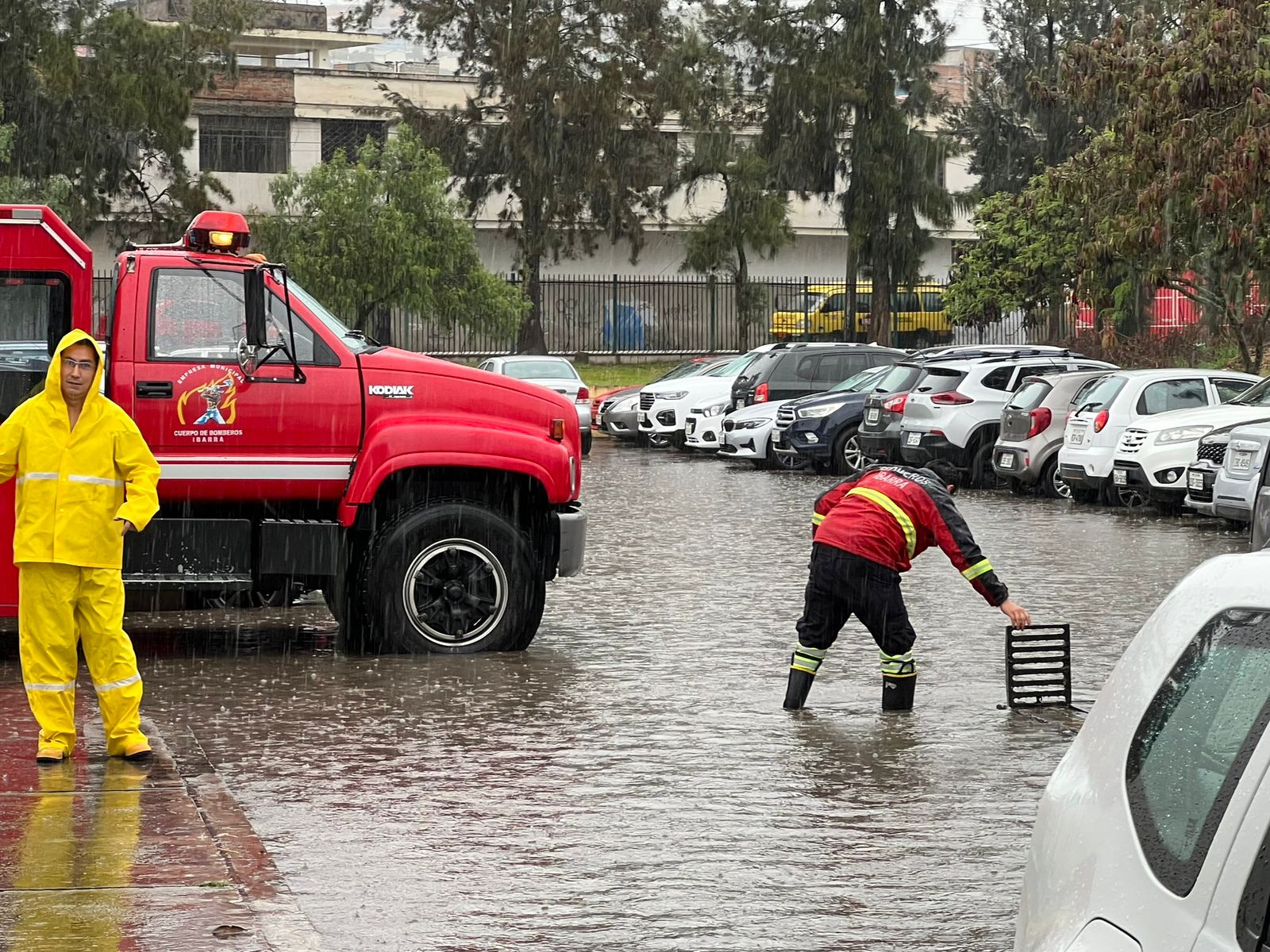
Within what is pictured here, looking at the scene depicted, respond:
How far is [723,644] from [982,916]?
5.98 m

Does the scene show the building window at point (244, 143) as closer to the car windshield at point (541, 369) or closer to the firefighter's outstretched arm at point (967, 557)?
the car windshield at point (541, 369)

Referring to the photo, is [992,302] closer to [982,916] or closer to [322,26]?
[322,26]

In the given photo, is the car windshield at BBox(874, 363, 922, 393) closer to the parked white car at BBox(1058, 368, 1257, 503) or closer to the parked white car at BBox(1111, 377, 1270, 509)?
the parked white car at BBox(1058, 368, 1257, 503)

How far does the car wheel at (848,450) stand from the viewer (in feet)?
94.4

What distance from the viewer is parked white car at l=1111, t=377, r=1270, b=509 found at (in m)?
21.4

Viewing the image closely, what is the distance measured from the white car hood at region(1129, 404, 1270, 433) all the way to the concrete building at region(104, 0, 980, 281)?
116 ft

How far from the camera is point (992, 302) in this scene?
164 feet

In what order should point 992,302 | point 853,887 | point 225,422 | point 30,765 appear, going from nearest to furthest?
point 853,887
point 30,765
point 225,422
point 992,302

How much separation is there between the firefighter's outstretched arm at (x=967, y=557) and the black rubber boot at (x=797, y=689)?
0.94 m

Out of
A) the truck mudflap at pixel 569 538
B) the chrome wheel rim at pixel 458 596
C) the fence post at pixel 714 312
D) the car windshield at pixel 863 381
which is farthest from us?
the fence post at pixel 714 312

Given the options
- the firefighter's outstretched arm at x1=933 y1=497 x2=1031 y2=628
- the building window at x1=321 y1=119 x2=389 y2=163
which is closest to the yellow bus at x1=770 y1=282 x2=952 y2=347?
the building window at x1=321 y1=119 x2=389 y2=163

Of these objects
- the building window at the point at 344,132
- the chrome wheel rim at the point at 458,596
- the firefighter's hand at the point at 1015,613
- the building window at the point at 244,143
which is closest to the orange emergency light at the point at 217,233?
the chrome wheel rim at the point at 458,596

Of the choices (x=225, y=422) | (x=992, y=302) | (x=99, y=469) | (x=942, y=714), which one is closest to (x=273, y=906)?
(x=99, y=469)

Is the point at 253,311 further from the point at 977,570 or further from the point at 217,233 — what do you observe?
the point at 977,570
